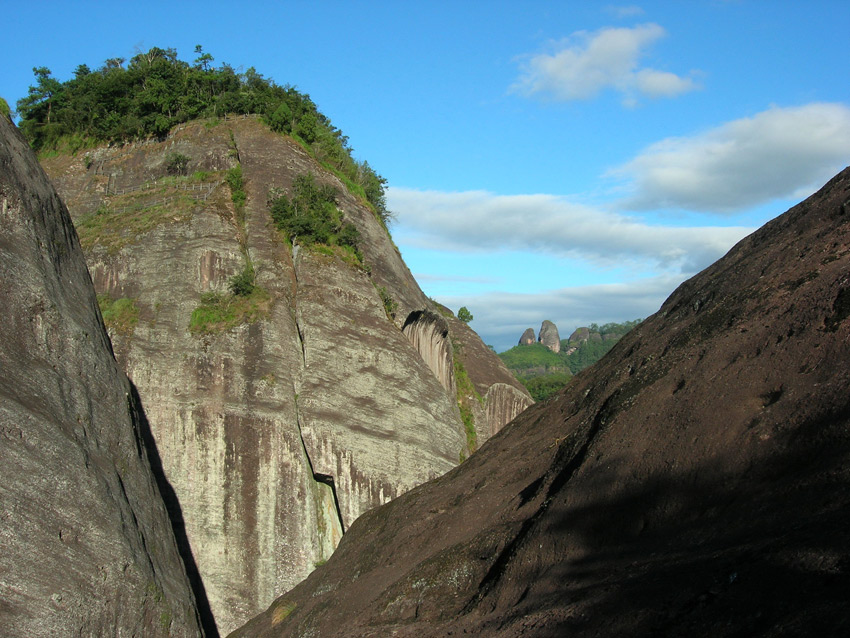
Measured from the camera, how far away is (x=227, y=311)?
2531 centimetres

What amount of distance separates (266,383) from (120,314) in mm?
5248

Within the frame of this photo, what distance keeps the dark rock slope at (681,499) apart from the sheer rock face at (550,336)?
465 feet

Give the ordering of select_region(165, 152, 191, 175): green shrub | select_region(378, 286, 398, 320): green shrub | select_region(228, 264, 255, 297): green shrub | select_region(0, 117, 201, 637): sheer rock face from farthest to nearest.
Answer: select_region(165, 152, 191, 175): green shrub → select_region(378, 286, 398, 320): green shrub → select_region(228, 264, 255, 297): green shrub → select_region(0, 117, 201, 637): sheer rock face

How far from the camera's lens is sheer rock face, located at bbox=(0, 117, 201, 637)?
11.1 m

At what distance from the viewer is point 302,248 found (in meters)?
27.3

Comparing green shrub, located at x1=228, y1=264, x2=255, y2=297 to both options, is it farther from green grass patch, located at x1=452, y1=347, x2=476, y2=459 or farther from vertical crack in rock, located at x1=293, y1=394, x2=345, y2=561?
green grass patch, located at x1=452, y1=347, x2=476, y2=459

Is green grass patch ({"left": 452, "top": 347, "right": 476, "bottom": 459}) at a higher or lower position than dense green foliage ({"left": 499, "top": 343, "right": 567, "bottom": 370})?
lower

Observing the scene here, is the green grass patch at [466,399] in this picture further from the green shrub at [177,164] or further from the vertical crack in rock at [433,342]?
the green shrub at [177,164]

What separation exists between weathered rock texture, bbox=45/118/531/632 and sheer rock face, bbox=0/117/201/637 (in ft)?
24.2

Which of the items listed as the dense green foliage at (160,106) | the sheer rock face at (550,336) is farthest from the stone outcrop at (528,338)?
the dense green foliage at (160,106)

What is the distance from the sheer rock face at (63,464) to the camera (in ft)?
36.4

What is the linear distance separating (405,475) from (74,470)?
12697 millimetres

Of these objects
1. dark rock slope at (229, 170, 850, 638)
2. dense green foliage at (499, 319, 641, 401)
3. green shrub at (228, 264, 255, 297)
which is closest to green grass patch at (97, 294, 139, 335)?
green shrub at (228, 264, 255, 297)

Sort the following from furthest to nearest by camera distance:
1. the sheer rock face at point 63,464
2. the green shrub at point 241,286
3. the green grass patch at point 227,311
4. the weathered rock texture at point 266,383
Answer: the green shrub at point 241,286 → the green grass patch at point 227,311 → the weathered rock texture at point 266,383 → the sheer rock face at point 63,464
